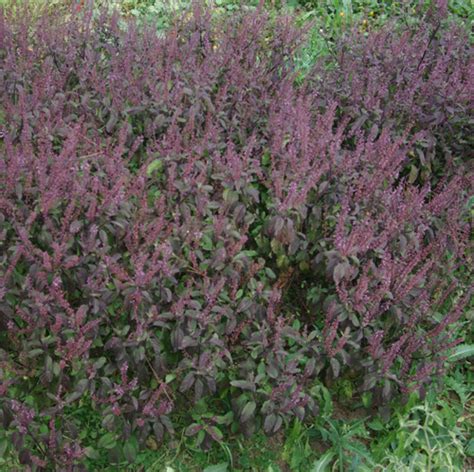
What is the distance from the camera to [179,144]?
3.21 m

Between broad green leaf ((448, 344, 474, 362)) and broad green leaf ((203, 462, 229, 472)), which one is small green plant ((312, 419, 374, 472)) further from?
broad green leaf ((448, 344, 474, 362))

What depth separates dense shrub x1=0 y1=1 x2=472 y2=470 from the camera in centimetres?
268

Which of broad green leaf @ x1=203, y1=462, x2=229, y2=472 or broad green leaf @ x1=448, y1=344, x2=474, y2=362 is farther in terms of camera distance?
broad green leaf @ x1=448, y1=344, x2=474, y2=362

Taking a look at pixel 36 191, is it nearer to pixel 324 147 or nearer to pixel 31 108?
pixel 31 108

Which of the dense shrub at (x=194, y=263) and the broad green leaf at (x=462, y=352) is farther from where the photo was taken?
the broad green leaf at (x=462, y=352)

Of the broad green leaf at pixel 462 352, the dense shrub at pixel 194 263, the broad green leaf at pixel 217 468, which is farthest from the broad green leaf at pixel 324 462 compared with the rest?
the broad green leaf at pixel 462 352

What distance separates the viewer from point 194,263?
2.73 metres

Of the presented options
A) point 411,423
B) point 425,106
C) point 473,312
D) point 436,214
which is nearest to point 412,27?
point 425,106

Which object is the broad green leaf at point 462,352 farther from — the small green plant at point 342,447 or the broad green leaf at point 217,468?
the broad green leaf at point 217,468

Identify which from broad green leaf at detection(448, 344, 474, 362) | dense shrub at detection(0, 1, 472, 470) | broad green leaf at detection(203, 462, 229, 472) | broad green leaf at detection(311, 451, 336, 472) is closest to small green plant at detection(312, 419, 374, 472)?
broad green leaf at detection(311, 451, 336, 472)

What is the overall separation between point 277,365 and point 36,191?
4.09ft

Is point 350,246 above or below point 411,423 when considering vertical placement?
above

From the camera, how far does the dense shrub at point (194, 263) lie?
2.68 m

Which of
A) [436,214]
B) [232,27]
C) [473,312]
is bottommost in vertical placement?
[473,312]
